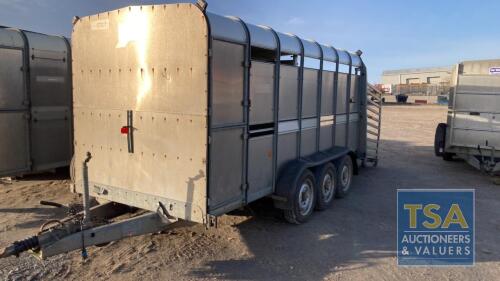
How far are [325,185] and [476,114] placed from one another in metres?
5.17

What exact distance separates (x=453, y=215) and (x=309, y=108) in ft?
9.50

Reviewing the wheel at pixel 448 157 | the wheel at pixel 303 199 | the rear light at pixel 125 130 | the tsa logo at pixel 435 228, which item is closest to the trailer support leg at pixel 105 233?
the rear light at pixel 125 130

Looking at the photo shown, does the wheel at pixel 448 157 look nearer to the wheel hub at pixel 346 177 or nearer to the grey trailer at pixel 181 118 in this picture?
the wheel hub at pixel 346 177

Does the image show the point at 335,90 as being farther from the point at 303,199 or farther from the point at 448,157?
the point at 448,157

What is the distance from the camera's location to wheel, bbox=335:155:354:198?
24.8 ft

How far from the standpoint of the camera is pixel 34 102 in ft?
24.0

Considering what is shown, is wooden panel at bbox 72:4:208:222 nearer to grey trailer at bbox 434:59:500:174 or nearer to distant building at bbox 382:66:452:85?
grey trailer at bbox 434:59:500:174

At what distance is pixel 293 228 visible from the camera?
5.96 metres

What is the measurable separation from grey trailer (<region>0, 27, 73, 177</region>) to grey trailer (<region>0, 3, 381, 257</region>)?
224 centimetres

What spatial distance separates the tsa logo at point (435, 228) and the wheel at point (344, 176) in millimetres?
981

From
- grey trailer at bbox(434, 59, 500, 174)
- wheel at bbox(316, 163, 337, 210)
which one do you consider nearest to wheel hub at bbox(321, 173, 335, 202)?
wheel at bbox(316, 163, 337, 210)

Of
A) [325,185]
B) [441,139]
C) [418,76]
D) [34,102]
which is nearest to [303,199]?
[325,185]

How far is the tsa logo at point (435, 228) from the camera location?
517 cm

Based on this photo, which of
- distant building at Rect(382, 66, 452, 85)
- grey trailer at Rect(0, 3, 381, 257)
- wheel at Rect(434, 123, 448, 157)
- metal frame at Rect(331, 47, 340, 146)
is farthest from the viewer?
distant building at Rect(382, 66, 452, 85)
